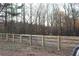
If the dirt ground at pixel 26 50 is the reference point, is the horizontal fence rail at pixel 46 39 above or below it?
above

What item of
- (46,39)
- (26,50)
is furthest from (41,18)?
(26,50)

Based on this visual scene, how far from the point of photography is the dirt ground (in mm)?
2051

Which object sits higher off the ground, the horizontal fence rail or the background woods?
the background woods

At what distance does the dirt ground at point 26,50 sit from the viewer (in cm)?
205

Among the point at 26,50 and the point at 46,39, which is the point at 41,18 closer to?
the point at 46,39

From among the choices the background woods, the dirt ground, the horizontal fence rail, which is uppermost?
the background woods

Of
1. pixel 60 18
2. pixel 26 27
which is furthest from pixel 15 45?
pixel 60 18

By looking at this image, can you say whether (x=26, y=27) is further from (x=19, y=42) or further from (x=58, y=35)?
(x=58, y=35)

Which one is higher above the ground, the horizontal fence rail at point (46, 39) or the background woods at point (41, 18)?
the background woods at point (41, 18)

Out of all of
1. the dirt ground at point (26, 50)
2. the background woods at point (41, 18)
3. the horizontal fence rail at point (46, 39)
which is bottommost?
the dirt ground at point (26, 50)

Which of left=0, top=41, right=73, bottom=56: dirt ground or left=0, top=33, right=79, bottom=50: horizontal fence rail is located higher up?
left=0, top=33, right=79, bottom=50: horizontal fence rail

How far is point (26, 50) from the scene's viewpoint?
2066 mm

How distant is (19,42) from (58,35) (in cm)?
33

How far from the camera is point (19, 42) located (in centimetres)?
204
